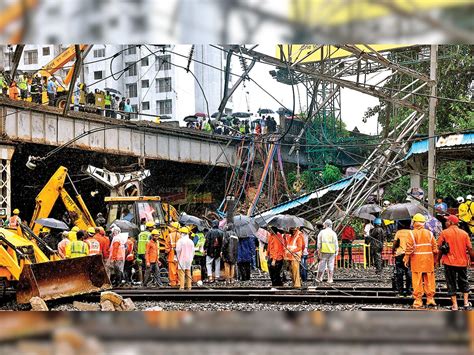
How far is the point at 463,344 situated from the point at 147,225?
13.8 metres

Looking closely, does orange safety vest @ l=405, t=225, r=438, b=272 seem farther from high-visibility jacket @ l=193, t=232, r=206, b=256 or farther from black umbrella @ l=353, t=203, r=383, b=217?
high-visibility jacket @ l=193, t=232, r=206, b=256

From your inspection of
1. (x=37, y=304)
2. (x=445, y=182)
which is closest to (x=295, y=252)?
(x=37, y=304)

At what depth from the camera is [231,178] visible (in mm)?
19250

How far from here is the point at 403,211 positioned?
1684 centimetres

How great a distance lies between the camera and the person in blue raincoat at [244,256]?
1945cm

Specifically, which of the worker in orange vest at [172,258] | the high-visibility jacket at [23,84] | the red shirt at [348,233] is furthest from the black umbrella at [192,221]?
the high-visibility jacket at [23,84]

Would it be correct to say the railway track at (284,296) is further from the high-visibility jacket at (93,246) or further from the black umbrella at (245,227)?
the black umbrella at (245,227)

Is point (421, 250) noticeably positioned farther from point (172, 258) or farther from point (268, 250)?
point (172, 258)

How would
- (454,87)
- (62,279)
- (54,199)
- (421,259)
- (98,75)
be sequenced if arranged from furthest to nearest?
1. (454,87)
2. (98,75)
3. (54,199)
4. (62,279)
5. (421,259)

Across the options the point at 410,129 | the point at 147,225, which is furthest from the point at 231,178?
the point at 410,129

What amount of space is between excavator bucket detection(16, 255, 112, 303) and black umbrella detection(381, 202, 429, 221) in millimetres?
6106

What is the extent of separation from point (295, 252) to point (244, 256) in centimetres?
289

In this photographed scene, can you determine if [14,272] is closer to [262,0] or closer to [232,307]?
[232,307]

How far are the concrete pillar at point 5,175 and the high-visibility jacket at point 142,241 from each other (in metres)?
3.14
